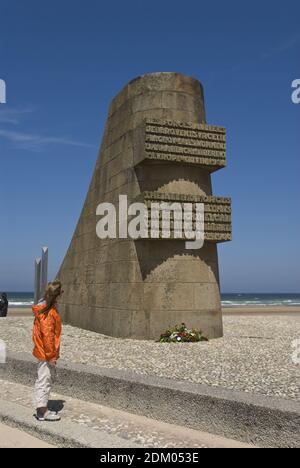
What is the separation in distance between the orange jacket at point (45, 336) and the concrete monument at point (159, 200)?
247 inches

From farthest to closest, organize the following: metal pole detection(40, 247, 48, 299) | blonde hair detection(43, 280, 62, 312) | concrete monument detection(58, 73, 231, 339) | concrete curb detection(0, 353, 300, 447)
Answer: metal pole detection(40, 247, 48, 299) < concrete monument detection(58, 73, 231, 339) < blonde hair detection(43, 280, 62, 312) < concrete curb detection(0, 353, 300, 447)

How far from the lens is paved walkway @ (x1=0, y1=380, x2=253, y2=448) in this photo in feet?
16.4

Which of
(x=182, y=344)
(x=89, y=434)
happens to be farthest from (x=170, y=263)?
(x=89, y=434)

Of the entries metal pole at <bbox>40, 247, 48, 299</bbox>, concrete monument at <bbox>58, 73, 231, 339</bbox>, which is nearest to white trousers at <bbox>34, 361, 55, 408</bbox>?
concrete monument at <bbox>58, 73, 231, 339</bbox>

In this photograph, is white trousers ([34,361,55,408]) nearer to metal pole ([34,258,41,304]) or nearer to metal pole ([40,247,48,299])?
metal pole ([40,247,48,299])

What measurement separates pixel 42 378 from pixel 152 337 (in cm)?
645

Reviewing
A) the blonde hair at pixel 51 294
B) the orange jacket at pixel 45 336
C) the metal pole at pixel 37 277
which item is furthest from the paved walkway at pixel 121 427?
the metal pole at pixel 37 277

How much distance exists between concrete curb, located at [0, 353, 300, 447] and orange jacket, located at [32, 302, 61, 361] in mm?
1175

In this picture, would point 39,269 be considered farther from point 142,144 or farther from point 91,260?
point 142,144

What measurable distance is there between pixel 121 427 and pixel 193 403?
0.94 m

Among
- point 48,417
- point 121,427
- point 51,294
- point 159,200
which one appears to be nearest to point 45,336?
point 51,294

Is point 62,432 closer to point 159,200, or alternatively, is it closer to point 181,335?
point 181,335

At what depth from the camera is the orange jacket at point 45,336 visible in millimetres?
5840

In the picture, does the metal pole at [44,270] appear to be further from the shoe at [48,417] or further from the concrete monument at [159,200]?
the shoe at [48,417]
